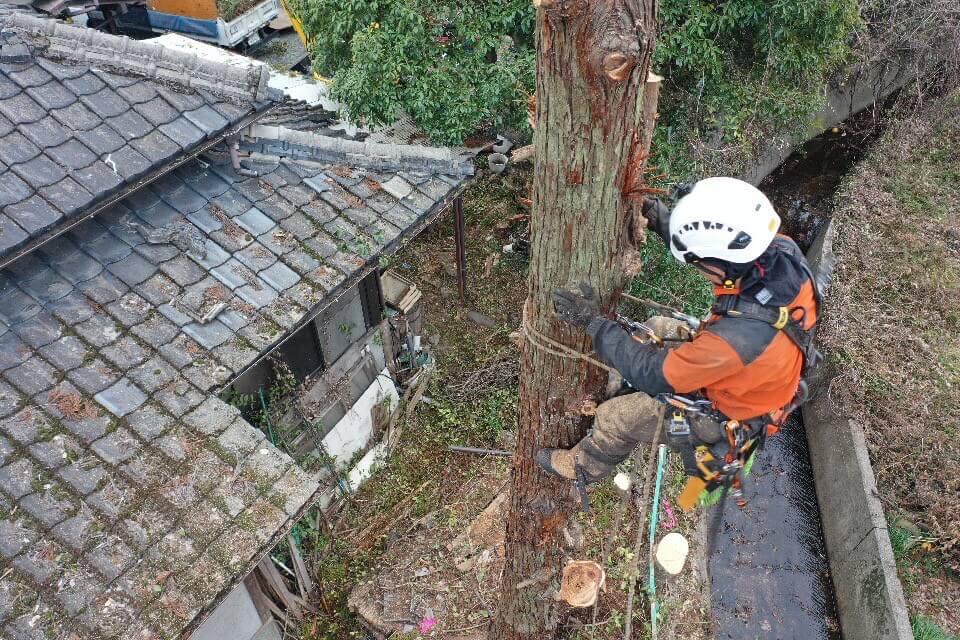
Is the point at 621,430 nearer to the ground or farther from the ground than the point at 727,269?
nearer to the ground

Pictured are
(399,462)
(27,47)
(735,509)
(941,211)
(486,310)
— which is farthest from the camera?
(941,211)

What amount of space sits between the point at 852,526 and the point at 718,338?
6.17m

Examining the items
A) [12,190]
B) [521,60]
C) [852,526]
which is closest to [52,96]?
[12,190]

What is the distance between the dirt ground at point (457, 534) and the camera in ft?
20.2

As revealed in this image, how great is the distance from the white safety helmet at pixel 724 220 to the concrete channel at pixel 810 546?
4882 mm

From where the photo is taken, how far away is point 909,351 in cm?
866

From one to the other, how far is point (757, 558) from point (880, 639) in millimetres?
1671

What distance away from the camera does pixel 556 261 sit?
2.95 metres

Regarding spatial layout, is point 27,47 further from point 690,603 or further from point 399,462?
point 690,603

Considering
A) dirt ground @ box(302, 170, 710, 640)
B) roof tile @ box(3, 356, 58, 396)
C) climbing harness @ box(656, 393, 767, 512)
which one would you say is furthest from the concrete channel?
roof tile @ box(3, 356, 58, 396)

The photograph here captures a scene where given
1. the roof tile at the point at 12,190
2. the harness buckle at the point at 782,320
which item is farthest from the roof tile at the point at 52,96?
the harness buckle at the point at 782,320

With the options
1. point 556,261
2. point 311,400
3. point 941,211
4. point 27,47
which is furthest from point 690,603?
point 941,211

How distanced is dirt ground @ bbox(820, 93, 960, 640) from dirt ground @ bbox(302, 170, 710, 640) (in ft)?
8.60

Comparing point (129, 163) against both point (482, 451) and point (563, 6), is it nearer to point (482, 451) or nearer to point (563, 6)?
point (563, 6)
